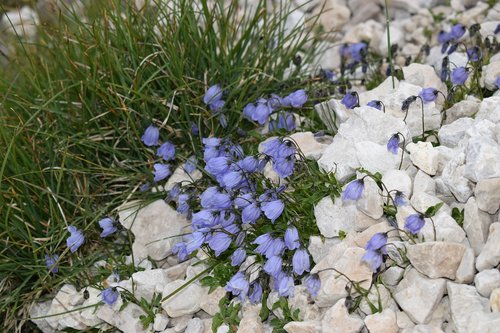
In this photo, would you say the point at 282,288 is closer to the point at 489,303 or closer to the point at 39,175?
the point at 489,303

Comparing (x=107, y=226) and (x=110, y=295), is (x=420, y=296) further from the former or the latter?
(x=107, y=226)

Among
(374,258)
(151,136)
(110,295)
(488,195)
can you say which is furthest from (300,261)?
(151,136)

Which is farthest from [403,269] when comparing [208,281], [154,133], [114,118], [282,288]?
[114,118]

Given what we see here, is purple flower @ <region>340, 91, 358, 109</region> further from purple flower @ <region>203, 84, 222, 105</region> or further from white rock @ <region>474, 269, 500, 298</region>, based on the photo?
white rock @ <region>474, 269, 500, 298</region>

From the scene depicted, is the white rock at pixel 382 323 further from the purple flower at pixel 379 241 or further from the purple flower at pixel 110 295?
the purple flower at pixel 110 295

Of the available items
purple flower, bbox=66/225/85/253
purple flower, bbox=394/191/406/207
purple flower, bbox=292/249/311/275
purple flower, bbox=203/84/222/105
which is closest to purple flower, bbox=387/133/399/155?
purple flower, bbox=394/191/406/207

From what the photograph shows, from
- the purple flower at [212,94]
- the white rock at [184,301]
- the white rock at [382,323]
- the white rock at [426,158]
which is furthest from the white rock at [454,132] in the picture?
the white rock at [184,301]

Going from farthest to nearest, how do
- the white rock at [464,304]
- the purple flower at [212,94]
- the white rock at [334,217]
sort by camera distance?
the purple flower at [212,94], the white rock at [334,217], the white rock at [464,304]
